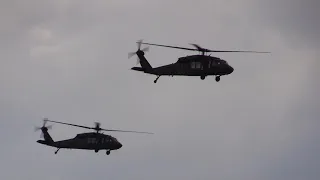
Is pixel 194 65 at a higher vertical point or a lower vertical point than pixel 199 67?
higher

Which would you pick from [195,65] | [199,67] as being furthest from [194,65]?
[199,67]

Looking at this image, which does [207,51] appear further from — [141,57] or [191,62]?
[141,57]

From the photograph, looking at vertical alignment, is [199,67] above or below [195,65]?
below

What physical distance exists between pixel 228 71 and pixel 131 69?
20625 millimetres

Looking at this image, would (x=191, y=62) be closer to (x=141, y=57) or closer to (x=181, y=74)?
(x=181, y=74)

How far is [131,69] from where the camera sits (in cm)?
17862

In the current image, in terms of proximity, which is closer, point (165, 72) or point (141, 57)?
point (165, 72)

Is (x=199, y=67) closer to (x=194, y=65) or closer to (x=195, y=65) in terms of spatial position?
(x=195, y=65)

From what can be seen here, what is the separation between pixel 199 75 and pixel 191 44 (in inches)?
292

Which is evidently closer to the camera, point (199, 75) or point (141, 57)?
point (199, 75)

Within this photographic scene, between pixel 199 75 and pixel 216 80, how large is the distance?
3.78 metres

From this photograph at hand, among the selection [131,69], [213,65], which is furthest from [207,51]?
[131,69]

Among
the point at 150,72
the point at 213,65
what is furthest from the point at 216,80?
the point at 150,72

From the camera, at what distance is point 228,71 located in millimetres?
178000
